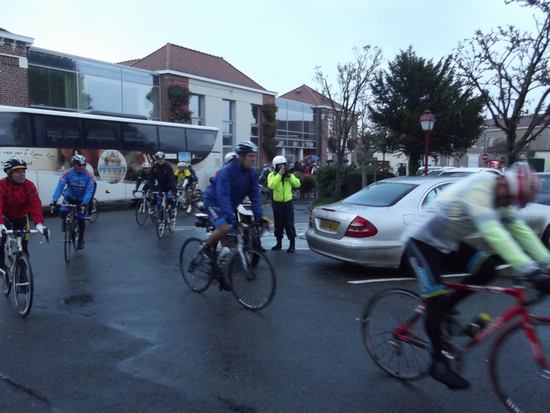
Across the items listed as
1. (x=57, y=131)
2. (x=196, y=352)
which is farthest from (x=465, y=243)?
(x=57, y=131)

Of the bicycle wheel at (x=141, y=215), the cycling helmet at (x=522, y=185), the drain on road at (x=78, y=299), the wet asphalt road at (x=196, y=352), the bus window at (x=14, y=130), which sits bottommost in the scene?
the drain on road at (x=78, y=299)

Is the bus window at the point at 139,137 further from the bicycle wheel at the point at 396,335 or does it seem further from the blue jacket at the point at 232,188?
the bicycle wheel at the point at 396,335

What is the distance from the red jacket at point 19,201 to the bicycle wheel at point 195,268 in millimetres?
1808

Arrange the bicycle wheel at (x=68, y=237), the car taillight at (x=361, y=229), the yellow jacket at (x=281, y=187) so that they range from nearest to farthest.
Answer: the car taillight at (x=361, y=229)
the bicycle wheel at (x=68, y=237)
the yellow jacket at (x=281, y=187)

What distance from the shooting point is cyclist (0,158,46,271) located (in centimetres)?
574

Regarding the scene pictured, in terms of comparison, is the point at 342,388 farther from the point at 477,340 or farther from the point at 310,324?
the point at 310,324

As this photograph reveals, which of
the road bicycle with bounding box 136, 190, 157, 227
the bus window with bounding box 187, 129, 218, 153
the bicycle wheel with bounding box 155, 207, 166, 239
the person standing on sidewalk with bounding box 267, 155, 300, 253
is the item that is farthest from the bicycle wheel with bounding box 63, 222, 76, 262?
the bus window with bounding box 187, 129, 218, 153

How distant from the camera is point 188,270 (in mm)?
6660

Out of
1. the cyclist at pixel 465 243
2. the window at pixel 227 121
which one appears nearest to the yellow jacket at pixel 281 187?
the cyclist at pixel 465 243

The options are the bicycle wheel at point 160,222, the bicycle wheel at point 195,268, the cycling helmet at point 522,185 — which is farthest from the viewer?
the bicycle wheel at point 160,222

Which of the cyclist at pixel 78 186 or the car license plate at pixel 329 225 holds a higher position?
the cyclist at pixel 78 186

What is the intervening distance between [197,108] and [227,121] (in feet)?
10.3

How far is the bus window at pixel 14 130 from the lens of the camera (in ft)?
48.3

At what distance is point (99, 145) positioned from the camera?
17.6 metres
